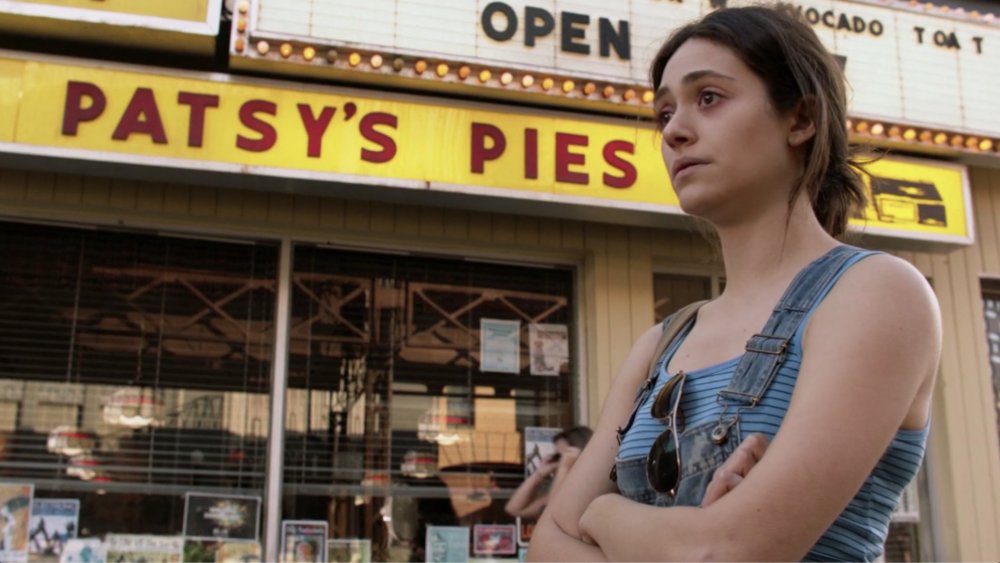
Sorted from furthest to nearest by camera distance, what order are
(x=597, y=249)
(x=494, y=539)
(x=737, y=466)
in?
(x=597, y=249) → (x=494, y=539) → (x=737, y=466)

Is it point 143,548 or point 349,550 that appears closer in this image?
point 143,548

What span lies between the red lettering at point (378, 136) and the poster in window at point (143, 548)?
2399 mm

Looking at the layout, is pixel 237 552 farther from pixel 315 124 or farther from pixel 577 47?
pixel 577 47

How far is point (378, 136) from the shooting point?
18.1 ft

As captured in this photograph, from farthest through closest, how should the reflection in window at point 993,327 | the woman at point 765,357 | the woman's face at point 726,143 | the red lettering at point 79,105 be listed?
the reflection in window at point 993,327
the red lettering at point 79,105
the woman's face at point 726,143
the woman at point 765,357

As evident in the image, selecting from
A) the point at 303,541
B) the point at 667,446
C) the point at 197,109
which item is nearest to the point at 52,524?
the point at 303,541

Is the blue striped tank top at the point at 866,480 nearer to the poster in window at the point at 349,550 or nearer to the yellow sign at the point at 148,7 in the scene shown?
the yellow sign at the point at 148,7

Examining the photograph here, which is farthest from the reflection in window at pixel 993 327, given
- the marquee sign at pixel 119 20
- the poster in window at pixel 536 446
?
the marquee sign at pixel 119 20

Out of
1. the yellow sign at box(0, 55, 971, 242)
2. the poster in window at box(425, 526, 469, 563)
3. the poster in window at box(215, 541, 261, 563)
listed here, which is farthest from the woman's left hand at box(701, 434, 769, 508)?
the poster in window at box(425, 526, 469, 563)

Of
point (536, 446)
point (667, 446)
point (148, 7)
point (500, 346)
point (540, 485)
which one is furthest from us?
point (500, 346)

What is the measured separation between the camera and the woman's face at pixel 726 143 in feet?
4.82

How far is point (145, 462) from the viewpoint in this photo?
225 inches

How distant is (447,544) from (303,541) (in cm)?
88

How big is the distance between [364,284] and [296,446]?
3.55 ft
